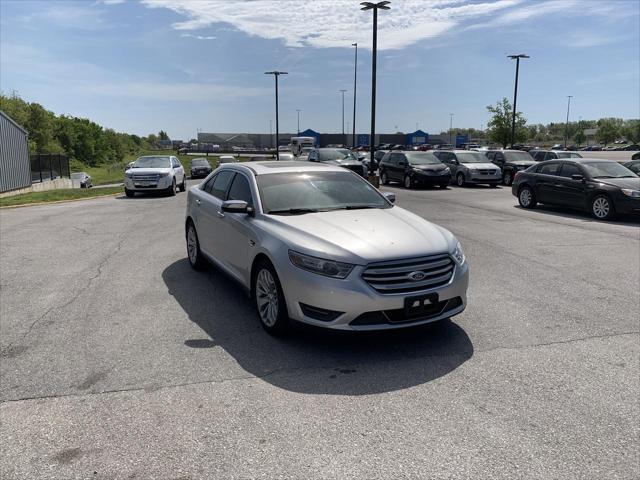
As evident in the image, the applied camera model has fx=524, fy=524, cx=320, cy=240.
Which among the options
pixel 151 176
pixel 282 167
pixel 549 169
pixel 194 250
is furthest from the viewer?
pixel 151 176

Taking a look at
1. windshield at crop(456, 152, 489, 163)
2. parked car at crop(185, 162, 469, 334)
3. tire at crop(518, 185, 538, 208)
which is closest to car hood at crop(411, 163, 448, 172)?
windshield at crop(456, 152, 489, 163)

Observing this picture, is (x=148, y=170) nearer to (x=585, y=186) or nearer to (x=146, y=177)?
(x=146, y=177)

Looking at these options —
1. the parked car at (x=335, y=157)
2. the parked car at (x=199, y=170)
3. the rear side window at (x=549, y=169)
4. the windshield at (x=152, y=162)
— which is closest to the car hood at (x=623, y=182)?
the rear side window at (x=549, y=169)

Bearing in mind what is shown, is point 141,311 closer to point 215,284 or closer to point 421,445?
point 215,284

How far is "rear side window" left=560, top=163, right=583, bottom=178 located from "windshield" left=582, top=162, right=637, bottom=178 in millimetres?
202

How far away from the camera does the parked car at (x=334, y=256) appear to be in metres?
4.26

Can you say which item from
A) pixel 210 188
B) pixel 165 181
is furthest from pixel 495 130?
pixel 210 188

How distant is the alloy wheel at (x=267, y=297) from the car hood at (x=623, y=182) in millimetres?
11622

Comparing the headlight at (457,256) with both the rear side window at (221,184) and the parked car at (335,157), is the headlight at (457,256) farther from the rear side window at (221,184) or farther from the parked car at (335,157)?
the parked car at (335,157)

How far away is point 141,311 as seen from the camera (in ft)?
18.9

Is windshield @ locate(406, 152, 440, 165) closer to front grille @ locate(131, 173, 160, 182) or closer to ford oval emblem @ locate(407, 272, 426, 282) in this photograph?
front grille @ locate(131, 173, 160, 182)

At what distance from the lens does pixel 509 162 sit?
1024 inches

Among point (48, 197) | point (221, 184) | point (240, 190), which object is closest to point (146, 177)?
point (48, 197)

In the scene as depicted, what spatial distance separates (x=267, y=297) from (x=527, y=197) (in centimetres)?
1315
